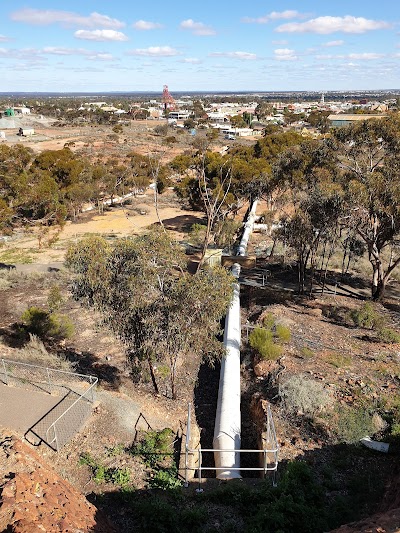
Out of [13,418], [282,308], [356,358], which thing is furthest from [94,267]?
[282,308]

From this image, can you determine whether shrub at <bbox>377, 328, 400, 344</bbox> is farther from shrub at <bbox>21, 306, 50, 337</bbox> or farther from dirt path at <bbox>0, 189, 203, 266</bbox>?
dirt path at <bbox>0, 189, 203, 266</bbox>

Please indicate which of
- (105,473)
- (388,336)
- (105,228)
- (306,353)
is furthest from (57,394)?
(105,228)

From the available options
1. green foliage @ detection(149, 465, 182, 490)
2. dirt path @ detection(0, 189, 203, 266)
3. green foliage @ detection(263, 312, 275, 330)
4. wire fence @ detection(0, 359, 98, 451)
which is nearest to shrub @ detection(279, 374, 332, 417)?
green foliage @ detection(149, 465, 182, 490)

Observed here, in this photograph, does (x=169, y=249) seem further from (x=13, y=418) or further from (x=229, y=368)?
(x=13, y=418)

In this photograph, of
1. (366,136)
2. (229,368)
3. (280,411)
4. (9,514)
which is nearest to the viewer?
(9,514)

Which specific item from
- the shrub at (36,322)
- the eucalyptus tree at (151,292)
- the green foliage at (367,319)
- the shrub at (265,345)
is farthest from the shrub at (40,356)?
the green foliage at (367,319)
